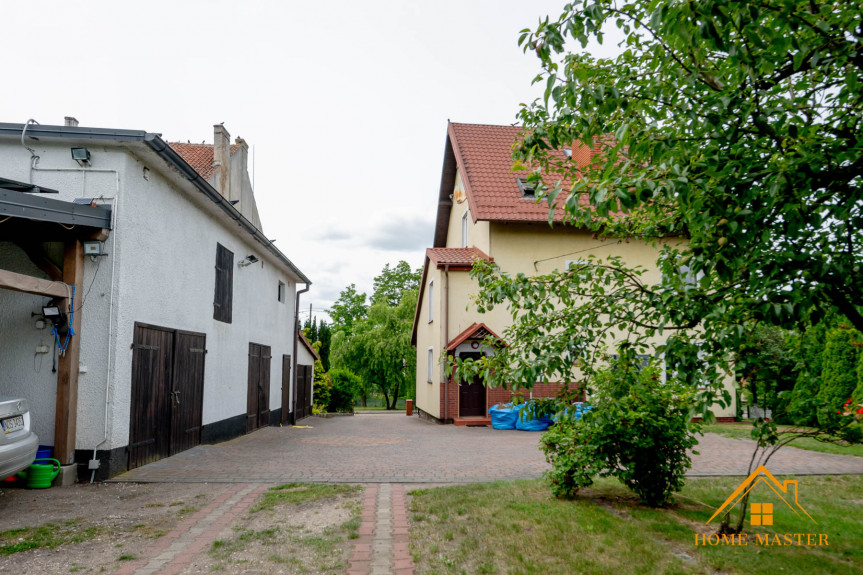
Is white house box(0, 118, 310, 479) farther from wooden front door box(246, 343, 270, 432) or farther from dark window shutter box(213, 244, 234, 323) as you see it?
wooden front door box(246, 343, 270, 432)

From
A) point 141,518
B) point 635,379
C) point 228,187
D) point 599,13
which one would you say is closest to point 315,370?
point 228,187

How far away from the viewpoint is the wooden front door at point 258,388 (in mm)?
15250

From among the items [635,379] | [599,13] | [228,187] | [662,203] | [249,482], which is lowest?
[249,482]

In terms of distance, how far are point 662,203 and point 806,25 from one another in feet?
4.97

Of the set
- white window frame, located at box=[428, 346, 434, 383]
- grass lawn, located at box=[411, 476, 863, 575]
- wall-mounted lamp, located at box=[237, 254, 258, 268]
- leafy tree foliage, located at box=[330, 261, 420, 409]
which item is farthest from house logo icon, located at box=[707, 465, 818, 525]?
leafy tree foliage, located at box=[330, 261, 420, 409]

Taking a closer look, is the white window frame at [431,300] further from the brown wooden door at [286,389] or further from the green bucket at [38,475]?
the green bucket at [38,475]

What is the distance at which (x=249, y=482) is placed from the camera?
799cm

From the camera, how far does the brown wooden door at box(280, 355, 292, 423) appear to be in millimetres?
19656

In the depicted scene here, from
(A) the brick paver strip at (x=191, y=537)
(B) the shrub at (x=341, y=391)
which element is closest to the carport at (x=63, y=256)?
(A) the brick paver strip at (x=191, y=537)

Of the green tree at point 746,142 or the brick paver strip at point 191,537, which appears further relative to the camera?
the brick paver strip at point 191,537

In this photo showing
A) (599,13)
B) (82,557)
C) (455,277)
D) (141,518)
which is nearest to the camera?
(599,13)

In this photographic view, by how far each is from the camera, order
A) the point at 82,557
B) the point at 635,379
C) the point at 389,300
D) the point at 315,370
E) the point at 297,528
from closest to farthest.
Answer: the point at 82,557, the point at 635,379, the point at 297,528, the point at 315,370, the point at 389,300

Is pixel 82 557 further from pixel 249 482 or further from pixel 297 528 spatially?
pixel 249 482

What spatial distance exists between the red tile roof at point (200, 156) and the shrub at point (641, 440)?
53.1 ft
